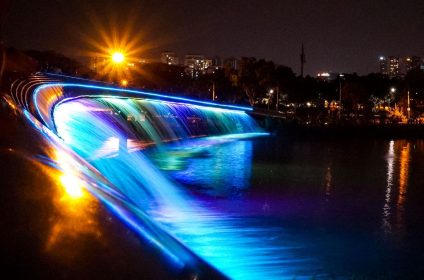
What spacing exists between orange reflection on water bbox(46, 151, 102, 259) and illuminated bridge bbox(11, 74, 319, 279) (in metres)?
0.02

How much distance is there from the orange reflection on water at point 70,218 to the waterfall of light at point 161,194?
10.0 inches

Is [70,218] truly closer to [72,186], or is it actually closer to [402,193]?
[72,186]

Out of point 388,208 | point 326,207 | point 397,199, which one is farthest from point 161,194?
point 397,199

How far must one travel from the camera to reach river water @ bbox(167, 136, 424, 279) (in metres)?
8.37

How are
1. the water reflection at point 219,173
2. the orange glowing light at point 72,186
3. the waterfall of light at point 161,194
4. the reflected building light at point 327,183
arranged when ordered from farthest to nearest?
the water reflection at point 219,173, the reflected building light at point 327,183, the waterfall of light at point 161,194, the orange glowing light at point 72,186

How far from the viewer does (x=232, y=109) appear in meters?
52.8

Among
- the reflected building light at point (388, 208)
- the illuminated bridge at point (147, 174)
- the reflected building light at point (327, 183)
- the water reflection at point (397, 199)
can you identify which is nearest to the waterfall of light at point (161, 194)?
the illuminated bridge at point (147, 174)

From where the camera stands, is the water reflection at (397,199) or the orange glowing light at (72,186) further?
the water reflection at (397,199)

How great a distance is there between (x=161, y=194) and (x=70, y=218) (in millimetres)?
10805

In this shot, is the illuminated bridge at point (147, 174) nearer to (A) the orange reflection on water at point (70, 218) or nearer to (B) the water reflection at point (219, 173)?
(A) the orange reflection on water at point (70, 218)

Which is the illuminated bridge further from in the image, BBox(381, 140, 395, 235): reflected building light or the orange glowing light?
BBox(381, 140, 395, 235): reflected building light

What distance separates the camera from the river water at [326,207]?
329 inches

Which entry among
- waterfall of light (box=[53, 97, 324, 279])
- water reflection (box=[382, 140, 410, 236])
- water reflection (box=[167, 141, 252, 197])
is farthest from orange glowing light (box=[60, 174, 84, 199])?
water reflection (box=[167, 141, 252, 197])

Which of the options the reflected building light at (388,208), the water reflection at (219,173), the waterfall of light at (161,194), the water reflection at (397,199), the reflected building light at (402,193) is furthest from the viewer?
the water reflection at (219,173)
